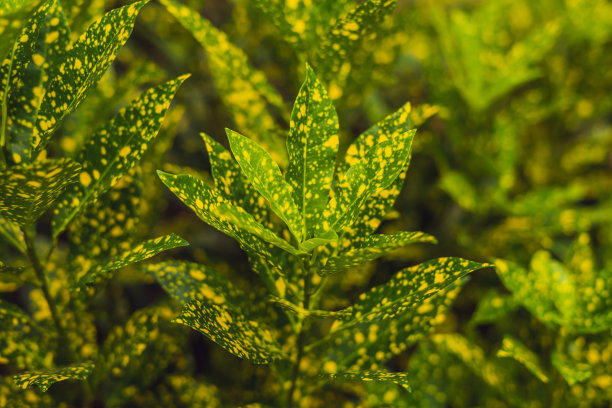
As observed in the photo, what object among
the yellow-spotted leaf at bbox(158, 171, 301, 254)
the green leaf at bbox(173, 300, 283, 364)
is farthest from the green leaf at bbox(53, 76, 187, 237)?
the green leaf at bbox(173, 300, 283, 364)

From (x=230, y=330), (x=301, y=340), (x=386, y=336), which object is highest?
(x=230, y=330)

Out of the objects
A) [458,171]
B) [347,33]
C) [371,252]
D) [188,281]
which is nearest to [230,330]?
[188,281]

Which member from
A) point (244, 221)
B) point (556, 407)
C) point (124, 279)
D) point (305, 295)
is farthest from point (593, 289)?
point (124, 279)

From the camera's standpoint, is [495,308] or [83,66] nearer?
[83,66]

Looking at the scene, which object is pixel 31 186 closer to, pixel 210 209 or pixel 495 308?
pixel 210 209

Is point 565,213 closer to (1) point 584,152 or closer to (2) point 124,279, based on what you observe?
(1) point 584,152

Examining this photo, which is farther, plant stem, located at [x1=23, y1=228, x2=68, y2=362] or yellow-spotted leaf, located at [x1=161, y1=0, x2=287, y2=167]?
yellow-spotted leaf, located at [x1=161, y1=0, x2=287, y2=167]

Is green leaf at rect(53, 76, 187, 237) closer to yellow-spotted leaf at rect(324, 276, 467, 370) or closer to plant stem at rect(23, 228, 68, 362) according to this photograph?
plant stem at rect(23, 228, 68, 362)
